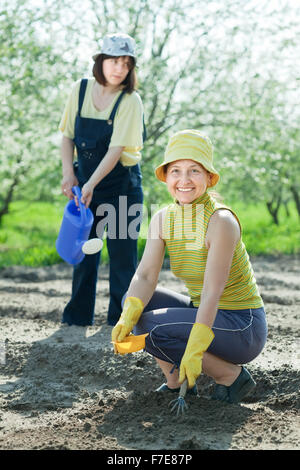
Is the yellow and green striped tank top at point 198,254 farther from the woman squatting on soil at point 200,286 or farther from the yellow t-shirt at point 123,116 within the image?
the yellow t-shirt at point 123,116

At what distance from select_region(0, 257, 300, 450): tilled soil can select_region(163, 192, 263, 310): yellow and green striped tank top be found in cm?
45

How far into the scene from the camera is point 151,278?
264 cm

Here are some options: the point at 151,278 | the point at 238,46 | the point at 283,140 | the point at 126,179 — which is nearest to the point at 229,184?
the point at 283,140

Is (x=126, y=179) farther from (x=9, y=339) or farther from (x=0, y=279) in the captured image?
(x=0, y=279)

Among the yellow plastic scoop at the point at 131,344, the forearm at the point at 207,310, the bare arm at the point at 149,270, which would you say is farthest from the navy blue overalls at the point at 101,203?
the forearm at the point at 207,310

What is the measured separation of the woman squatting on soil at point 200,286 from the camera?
2.38m

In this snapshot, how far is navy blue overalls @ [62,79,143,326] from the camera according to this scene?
12.0 feet

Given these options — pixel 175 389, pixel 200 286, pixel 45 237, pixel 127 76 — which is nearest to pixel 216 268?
pixel 200 286

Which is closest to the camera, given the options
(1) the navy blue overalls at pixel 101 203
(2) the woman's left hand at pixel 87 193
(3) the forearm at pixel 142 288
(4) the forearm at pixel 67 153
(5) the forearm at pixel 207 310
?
(5) the forearm at pixel 207 310

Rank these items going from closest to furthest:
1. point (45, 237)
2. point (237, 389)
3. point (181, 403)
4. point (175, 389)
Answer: point (181, 403) → point (237, 389) → point (175, 389) → point (45, 237)

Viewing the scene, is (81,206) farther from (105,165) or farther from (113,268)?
(113,268)

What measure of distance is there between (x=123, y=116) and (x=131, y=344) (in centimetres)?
160

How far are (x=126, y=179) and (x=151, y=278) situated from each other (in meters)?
1.26

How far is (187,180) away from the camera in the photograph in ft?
Answer: 8.16
